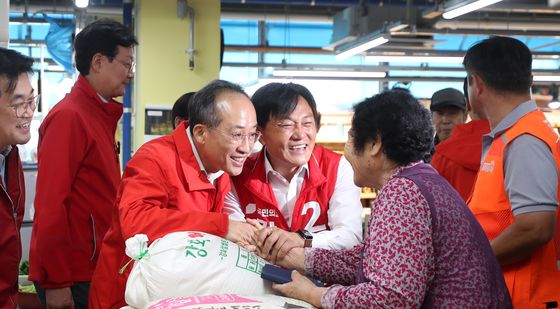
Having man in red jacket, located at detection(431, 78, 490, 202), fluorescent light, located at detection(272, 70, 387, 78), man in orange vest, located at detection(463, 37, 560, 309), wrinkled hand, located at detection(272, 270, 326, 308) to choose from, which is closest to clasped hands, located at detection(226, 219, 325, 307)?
wrinkled hand, located at detection(272, 270, 326, 308)

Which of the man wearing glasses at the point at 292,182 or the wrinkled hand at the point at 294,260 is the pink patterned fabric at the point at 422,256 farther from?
the man wearing glasses at the point at 292,182

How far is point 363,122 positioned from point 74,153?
1589mm

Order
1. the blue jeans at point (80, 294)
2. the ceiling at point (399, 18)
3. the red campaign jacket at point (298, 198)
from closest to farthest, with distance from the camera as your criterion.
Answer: the red campaign jacket at point (298, 198)
the blue jeans at point (80, 294)
the ceiling at point (399, 18)

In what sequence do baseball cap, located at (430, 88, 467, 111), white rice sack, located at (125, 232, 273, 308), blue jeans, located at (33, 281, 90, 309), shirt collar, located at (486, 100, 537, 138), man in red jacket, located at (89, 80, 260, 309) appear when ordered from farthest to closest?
baseball cap, located at (430, 88, 467, 111) < blue jeans, located at (33, 281, 90, 309) < shirt collar, located at (486, 100, 537, 138) < man in red jacket, located at (89, 80, 260, 309) < white rice sack, located at (125, 232, 273, 308)

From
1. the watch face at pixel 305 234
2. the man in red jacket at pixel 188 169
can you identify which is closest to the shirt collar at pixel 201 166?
the man in red jacket at pixel 188 169

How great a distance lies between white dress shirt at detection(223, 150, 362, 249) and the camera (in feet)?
8.65

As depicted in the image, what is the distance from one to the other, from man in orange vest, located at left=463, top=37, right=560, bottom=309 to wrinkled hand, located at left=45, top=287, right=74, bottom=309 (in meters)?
1.83

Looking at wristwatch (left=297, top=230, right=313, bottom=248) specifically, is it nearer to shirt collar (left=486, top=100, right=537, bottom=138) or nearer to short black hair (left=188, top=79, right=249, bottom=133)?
short black hair (left=188, top=79, right=249, bottom=133)

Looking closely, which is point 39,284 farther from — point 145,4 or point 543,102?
point 543,102

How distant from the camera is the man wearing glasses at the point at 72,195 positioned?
10.0ft

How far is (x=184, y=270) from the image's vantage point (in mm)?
1968

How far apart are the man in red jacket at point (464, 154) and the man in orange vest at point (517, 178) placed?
2.68ft

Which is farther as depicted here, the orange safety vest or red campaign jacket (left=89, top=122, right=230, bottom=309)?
the orange safety vest

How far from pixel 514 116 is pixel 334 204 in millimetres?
779
